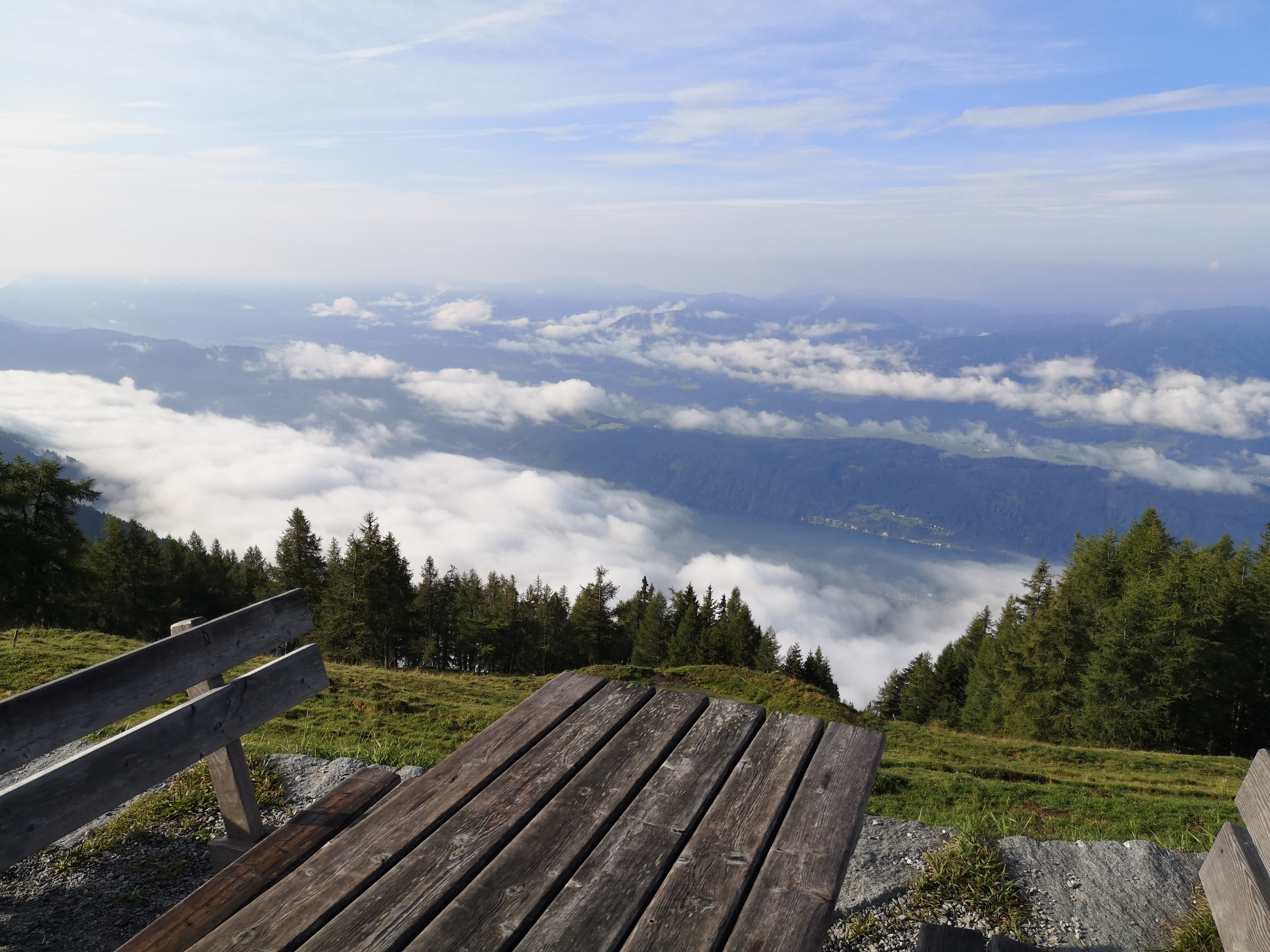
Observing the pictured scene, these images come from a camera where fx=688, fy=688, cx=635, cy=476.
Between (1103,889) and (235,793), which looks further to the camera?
(1103,889)

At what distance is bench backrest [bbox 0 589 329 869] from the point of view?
2.70m

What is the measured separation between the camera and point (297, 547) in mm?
51531

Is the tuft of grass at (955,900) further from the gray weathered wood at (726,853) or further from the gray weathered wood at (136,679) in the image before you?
the gray weathered wood at (136,679)

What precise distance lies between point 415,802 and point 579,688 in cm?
145

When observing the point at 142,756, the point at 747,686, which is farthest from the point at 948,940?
the point at 747,686

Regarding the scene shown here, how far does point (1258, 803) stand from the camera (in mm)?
2428

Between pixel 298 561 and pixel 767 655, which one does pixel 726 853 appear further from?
pixel 767 655

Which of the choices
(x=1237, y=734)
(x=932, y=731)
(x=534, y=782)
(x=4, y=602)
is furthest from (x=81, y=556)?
(x=1237, y=734)

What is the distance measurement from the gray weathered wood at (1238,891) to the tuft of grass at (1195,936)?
2306 mm

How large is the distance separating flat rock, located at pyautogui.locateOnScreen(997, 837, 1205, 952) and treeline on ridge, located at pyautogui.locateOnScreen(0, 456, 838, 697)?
37.6 meters

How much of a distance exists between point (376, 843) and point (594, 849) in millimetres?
919

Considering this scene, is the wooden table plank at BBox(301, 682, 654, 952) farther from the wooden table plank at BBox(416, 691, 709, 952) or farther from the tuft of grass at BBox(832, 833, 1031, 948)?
the tuft of grass at BBox(832, 833, 1031, 948)

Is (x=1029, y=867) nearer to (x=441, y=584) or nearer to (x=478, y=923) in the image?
(x=478, y=923)

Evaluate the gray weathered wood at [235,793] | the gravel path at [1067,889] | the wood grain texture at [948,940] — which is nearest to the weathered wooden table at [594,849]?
the wood grain texture at [948,940]
